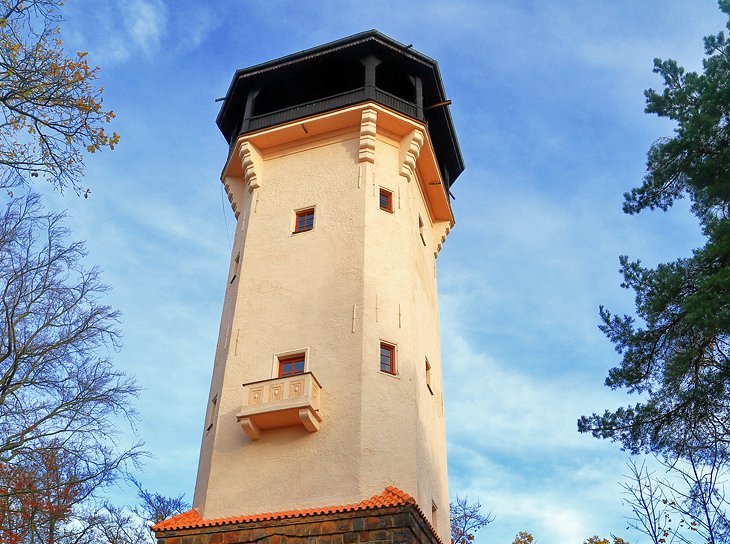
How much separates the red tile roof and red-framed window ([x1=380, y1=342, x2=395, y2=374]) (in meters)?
2.87

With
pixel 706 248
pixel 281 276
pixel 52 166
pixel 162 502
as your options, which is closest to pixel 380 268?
pixel 281 276

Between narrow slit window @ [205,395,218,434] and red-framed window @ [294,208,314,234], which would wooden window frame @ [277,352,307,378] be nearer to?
narrow slit window @ [205,395,218,434]

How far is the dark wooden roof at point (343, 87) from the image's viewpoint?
19016 millimetres

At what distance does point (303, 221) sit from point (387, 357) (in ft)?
14.3

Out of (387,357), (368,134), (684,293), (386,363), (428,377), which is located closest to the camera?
(684,293)

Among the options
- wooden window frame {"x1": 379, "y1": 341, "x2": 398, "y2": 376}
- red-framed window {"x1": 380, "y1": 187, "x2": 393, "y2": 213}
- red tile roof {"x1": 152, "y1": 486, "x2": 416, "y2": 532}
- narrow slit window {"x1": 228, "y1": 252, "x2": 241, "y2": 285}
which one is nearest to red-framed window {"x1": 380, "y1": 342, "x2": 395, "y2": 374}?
wooden window frame {"x1": 379, "y1": 341, "x2": 398, "y2": 376}

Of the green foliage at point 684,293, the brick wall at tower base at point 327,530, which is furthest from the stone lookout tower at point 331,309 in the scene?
the green foliage at point 684,293

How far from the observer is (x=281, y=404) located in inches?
552

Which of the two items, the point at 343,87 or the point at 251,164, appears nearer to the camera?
the point at 251,164

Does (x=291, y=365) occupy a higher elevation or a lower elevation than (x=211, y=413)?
higher

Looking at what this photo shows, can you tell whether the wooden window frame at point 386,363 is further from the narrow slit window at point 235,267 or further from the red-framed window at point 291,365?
the narrow slit window at point 235,267

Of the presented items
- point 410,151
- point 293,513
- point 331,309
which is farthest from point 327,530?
point 410,151

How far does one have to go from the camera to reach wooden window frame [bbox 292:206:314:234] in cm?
1755

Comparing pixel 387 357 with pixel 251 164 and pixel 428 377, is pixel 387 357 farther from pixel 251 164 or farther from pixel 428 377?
pixel 251 164
